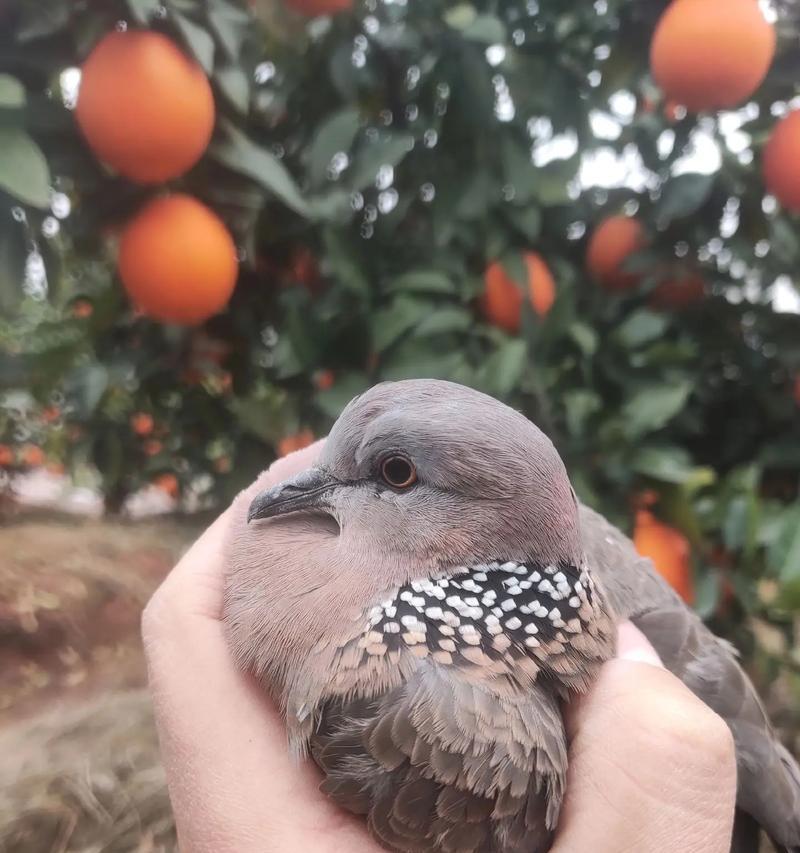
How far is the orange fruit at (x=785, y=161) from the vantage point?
4.38ft

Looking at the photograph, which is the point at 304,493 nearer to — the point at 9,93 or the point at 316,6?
the point at 9,93

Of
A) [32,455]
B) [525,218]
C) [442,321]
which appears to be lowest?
[32,455]

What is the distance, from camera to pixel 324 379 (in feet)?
4.78

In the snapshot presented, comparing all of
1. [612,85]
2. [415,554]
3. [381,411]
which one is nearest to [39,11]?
[381,411]

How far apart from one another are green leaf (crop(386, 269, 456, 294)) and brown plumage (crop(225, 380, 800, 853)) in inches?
22.2

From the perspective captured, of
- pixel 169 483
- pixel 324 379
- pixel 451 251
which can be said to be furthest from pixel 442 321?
pixel 169 483

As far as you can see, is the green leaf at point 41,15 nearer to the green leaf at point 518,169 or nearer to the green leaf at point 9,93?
the green leaf at point 9,93

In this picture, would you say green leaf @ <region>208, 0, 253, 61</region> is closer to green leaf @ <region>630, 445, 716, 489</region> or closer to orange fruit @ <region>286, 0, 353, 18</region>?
orange fruit @ <region>286, 0, 353, 18</region>

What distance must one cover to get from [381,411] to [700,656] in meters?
0.63

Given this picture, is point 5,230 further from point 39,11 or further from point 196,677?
point 196,677

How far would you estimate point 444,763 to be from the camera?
64 cm

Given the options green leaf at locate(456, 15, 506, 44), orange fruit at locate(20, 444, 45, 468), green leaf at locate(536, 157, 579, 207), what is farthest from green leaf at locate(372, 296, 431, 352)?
orange fruit at locate(20, 444, 45, 468)

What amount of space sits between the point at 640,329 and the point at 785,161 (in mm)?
407

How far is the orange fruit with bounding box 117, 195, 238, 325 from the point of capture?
115cm
